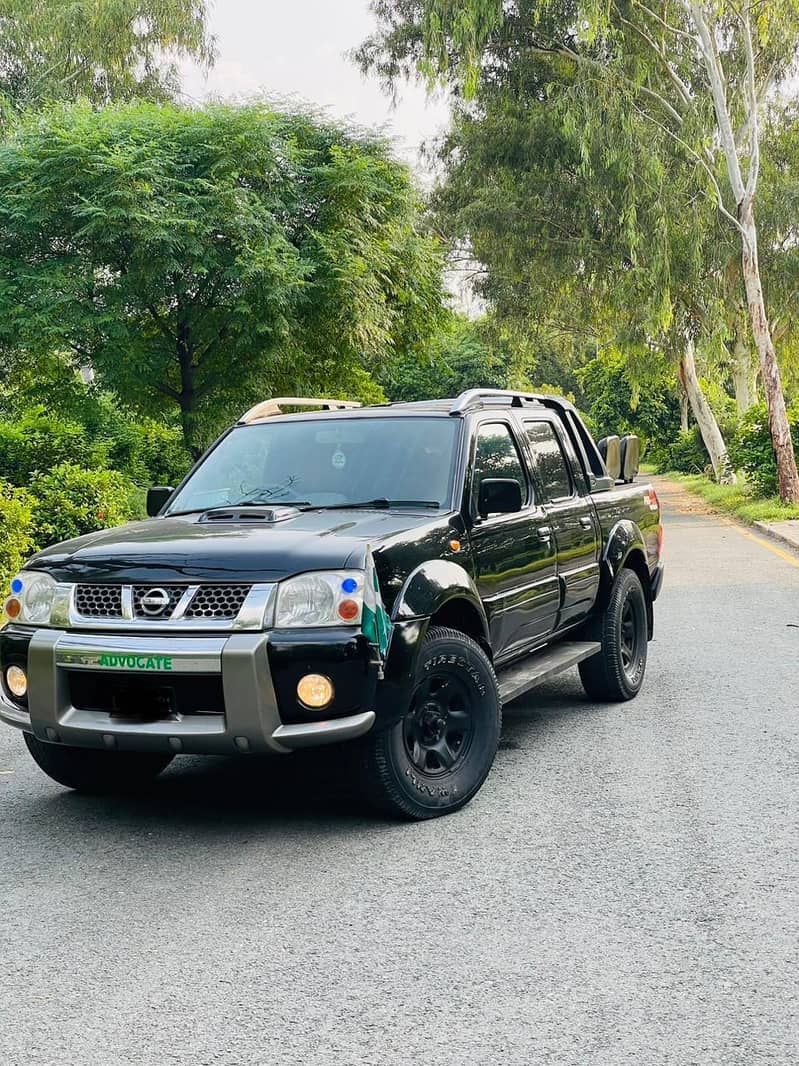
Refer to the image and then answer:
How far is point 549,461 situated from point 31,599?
3280mm

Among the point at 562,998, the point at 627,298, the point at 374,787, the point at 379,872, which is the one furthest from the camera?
the point at 627,298

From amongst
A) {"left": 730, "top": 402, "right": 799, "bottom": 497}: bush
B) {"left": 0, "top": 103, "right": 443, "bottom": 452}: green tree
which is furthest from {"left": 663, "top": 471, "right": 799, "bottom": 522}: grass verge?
{"left": 0, "top": 103, "right": 443, "bottom": 452}: green tree

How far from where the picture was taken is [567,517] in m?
7.21

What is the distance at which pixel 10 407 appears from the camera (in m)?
21.3

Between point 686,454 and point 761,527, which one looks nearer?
point 761,527

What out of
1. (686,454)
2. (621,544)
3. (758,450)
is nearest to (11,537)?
(621,544)

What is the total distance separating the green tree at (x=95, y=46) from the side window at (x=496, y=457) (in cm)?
2932

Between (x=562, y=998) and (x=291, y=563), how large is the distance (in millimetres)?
2061

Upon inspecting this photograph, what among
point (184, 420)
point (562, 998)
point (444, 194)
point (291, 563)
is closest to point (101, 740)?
point (291, 563)

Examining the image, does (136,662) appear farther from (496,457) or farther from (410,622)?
(496,457)

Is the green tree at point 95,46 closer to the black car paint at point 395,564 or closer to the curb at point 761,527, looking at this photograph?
the curb at point 761,527

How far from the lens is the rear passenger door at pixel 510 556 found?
607cm

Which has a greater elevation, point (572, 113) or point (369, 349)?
point (572, 113)

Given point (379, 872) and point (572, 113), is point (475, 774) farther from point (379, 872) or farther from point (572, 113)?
point (572, 113)
